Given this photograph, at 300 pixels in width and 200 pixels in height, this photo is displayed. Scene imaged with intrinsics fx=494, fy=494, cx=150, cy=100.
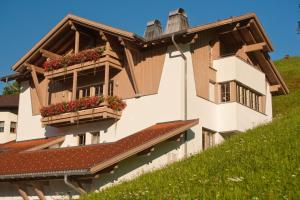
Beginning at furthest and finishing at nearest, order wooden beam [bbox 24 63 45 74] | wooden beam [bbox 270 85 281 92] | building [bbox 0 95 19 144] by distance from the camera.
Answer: building [bbox 0 95 19 144] < wooden beam [bbox 270 85 281 92] < wooden beam [bbox 24 63 45 74]

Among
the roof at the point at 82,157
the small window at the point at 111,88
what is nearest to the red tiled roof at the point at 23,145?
the roof at the point at 82,157

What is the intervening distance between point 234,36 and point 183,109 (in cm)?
587

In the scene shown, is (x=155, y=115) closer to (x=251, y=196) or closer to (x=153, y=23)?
(x=153, y=23)

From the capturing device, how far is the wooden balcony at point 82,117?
22859mm

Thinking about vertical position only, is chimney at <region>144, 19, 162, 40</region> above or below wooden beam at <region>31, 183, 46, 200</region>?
above

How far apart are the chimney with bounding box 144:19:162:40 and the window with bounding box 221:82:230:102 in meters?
4.17

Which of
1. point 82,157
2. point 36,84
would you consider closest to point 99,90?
point 36,84

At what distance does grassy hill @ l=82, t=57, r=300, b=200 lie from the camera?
35.6ft

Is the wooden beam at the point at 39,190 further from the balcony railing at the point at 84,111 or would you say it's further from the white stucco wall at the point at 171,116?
the balcony railing at the point at 84,111

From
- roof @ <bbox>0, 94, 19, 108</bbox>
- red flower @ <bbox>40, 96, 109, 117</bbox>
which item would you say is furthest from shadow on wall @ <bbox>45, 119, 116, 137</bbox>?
roof @ <bbox>0, 94, 19, 108</bbox>

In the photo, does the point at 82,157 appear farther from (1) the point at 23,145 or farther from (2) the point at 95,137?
(1) the point at 23,145

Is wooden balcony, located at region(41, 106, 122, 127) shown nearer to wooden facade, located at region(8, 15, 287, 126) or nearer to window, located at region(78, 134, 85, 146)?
window, located at region(78, 134, 85, 146)

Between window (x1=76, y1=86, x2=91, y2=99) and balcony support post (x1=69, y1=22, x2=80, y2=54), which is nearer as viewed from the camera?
balcony support post (x1=69, y1=22, x2=80, y2=54)

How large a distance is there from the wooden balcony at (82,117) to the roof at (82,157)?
6.11 ft
